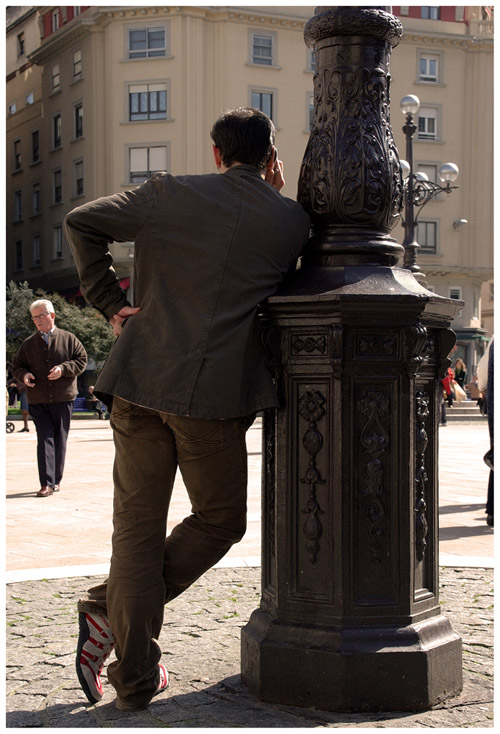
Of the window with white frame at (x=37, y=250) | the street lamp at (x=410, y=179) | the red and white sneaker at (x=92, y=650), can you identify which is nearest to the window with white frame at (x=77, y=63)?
the window with white frame at (x=37, y=250)

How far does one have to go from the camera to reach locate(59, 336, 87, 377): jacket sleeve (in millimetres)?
10875

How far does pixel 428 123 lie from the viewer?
51.3 metres

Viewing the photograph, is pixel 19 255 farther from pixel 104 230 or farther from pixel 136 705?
pixel 136 705

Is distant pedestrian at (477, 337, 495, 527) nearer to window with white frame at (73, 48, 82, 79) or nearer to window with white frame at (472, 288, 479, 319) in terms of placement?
window with white frame at (73, 48, 82, 79)

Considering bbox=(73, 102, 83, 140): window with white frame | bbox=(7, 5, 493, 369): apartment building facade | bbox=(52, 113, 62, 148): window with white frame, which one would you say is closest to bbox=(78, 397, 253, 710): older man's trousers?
bbox=(7, 5, 493, 369): apartment building facade

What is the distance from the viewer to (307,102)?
48.2 metres

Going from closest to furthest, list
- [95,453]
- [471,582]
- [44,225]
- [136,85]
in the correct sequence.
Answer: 1. [471,582]
2. [95,453]
3. [136,85]
4. [44,225]

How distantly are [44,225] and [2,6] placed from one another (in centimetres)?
4979

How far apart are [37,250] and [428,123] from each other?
21.7 metres

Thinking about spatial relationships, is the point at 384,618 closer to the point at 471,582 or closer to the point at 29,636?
the point at 29,636

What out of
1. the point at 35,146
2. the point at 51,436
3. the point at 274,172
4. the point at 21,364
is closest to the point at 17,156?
the point at 35,146

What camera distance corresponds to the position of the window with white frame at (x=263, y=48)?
47531 mm

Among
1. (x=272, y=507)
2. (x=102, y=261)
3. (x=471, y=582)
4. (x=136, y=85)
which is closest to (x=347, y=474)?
(x=272, y=507)

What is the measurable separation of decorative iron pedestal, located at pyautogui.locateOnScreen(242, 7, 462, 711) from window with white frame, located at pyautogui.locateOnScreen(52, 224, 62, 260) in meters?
48.4
